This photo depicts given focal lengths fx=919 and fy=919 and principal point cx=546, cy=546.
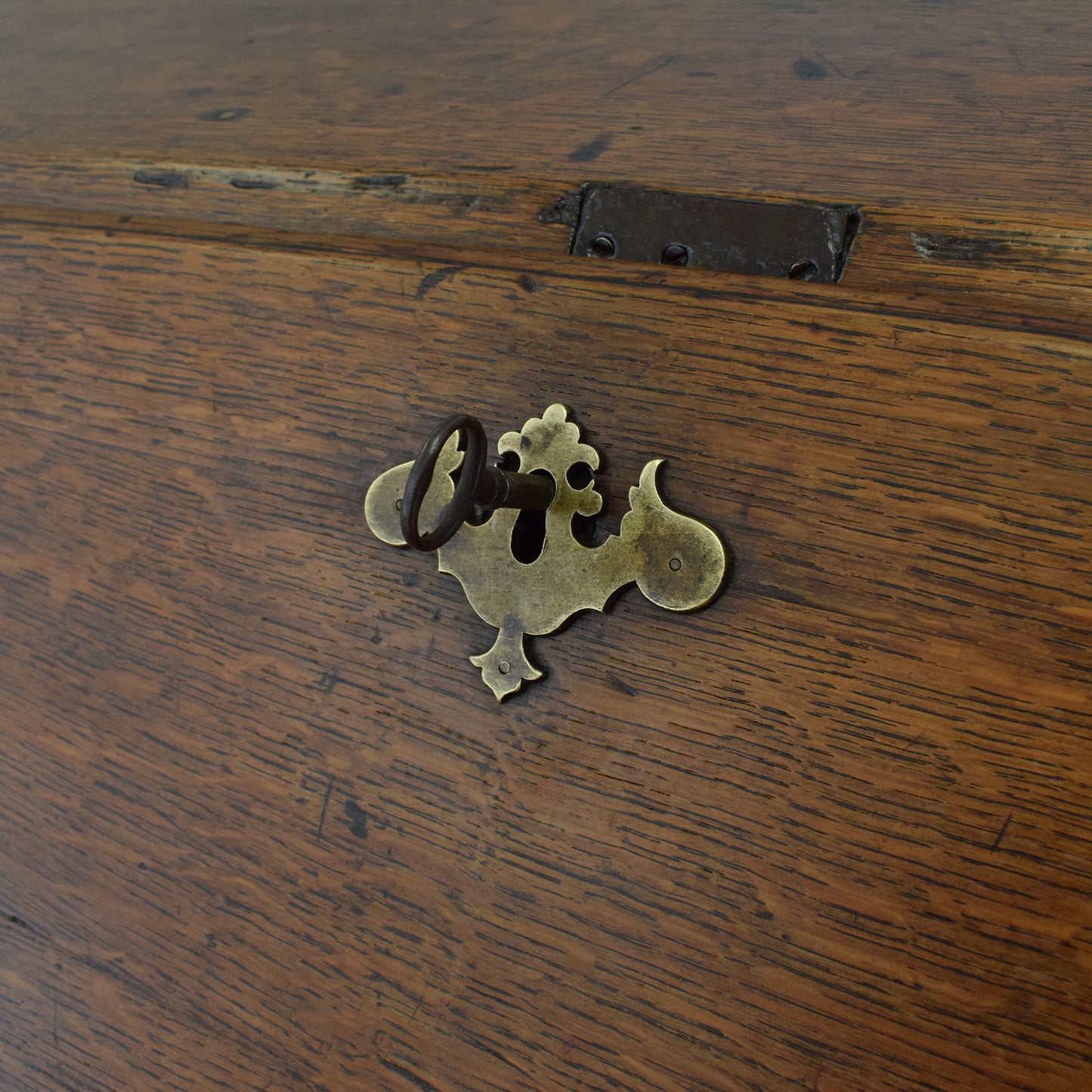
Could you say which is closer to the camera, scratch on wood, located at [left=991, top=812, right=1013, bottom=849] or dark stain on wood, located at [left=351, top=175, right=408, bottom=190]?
scratch on wood, located at [left=991, top=812, right=1013, bottom=849]

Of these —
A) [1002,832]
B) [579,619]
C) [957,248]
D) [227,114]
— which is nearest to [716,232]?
[957,248]

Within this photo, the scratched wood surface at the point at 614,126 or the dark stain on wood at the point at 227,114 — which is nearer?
the scratched wood surface at the point at 614,126

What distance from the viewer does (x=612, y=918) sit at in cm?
46

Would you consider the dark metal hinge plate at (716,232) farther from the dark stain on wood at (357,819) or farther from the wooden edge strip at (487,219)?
the dark stain on wood at (357,819)

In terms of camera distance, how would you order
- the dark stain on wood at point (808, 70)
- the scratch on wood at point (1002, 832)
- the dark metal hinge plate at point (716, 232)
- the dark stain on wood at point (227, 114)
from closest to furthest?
the scratch on wood at point (1002, 832)
the dark metal hinge plate at point (716, 232)
the dark stain on wood at point (808, 70)
the dark stain on wood at point (227, 114)

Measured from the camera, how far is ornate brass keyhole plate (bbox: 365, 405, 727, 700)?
465 millimetres

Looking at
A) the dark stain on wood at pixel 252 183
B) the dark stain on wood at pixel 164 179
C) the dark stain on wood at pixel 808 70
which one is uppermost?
the dark stain on wood at pixel 808 70

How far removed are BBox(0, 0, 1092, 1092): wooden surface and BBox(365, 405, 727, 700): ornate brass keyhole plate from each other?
1cm

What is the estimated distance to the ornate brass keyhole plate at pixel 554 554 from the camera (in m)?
0.46

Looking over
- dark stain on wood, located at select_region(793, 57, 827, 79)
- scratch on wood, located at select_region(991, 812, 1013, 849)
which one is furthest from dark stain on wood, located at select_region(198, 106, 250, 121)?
scratch on wood, located at select_region(991, 812, 1013, 849)

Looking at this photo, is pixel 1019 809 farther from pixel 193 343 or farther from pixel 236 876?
pixel 193 343

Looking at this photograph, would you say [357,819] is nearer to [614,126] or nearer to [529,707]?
[529,707]

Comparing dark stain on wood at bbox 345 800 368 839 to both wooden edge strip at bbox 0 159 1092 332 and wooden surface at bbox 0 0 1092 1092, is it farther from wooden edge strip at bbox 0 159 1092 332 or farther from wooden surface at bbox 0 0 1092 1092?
wooden edge strip at bbox 0 159 1092 332

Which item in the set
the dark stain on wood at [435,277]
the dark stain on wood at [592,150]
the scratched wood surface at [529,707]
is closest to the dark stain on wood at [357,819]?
the scratched wood surface at [529,707]
